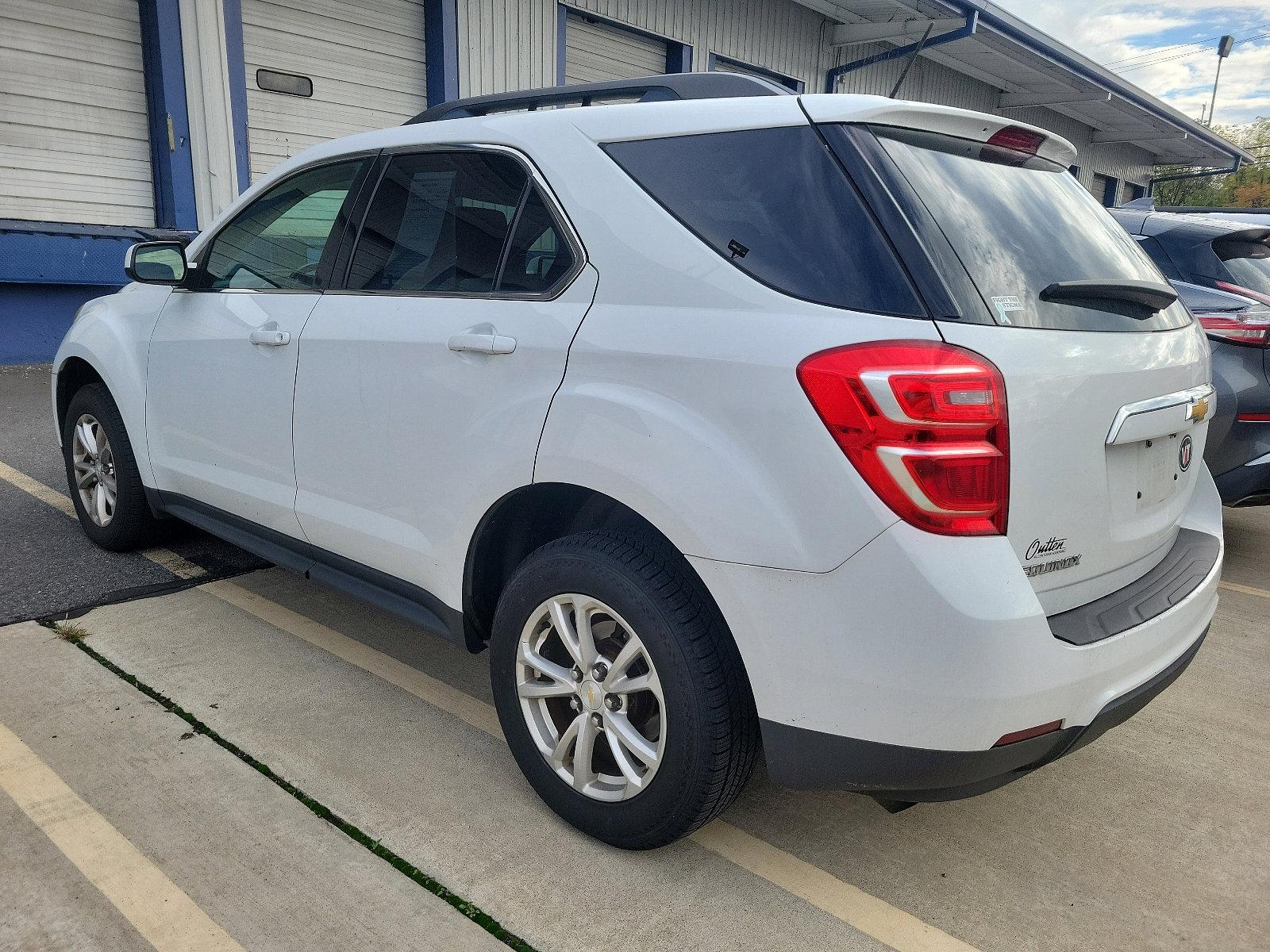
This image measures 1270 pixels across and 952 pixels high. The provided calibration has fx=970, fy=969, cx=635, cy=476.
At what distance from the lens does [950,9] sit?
1362 cm

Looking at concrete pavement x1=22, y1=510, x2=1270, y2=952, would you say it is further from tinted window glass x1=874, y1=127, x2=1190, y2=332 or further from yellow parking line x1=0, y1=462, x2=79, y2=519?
yellow parking line x1=0, y1=462, x2=79, y2=519

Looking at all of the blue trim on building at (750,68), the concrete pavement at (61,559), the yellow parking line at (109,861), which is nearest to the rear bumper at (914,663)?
the yellow parking line at (109,861)

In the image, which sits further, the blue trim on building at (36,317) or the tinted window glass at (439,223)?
the blue trim on building at (36,317)

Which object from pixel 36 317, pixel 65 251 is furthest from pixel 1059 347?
pixel 36 317

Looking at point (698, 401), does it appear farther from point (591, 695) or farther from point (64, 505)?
point (64, 505)

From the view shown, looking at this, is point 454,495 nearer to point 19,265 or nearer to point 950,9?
point 19,265

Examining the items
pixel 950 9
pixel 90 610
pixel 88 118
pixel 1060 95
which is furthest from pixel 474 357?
pixel 1060 95

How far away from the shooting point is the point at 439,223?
2.84 metres

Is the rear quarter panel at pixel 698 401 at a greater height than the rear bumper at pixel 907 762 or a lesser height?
greater

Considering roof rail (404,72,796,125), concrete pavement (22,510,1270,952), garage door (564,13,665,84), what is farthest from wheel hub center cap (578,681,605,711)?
garage door (564,13,665,84)

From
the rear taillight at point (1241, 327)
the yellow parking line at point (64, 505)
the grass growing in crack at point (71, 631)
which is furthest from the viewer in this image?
the rear taillight at point (1241, 327)

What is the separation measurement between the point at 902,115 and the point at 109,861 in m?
2.52

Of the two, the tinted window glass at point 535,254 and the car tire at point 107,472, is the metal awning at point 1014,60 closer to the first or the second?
the car tire at point 107,472

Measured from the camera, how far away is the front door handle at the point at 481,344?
246 cm
